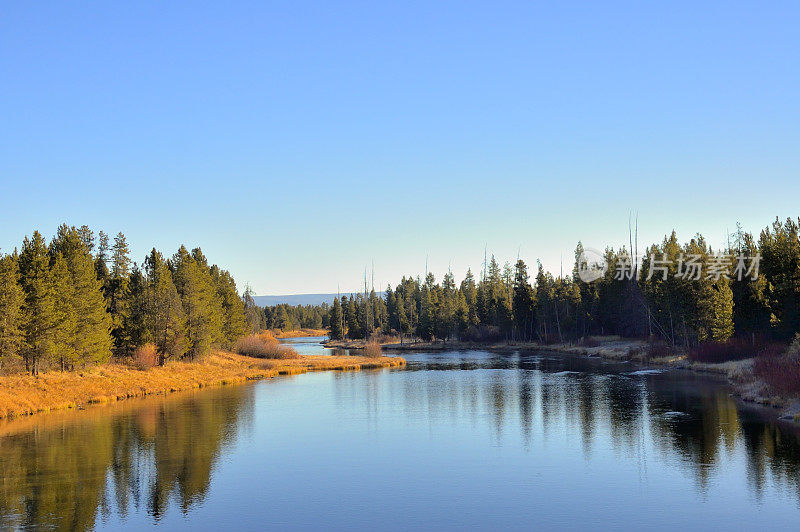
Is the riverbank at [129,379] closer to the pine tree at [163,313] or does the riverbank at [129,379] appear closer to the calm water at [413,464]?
the pine tree at [163,313]

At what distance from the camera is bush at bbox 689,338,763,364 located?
199ft

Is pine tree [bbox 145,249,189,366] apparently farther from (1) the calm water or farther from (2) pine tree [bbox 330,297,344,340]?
(2) pine tree [bbox 330,297,344,340]

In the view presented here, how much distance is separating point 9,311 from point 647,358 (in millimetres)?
65271

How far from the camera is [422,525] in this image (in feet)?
64.1

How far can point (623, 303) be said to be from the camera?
3986 inches

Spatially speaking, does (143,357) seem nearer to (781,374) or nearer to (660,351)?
(781,374)

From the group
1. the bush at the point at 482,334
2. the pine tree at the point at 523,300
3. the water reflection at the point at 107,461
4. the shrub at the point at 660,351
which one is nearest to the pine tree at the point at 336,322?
the bush at the point at 482,334

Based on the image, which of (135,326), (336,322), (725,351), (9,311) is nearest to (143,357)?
(135,326)

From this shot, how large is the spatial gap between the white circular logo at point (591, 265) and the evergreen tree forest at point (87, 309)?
6639 centimetres

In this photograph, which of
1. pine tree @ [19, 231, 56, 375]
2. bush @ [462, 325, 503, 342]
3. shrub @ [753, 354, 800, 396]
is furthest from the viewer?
bush @ [462, 325, 503, 342]

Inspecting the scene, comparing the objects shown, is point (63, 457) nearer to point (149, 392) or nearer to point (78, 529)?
point (78, 529)

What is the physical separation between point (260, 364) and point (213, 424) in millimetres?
44083

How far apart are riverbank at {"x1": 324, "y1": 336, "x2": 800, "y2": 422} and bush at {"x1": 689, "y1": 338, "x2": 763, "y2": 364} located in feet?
3.09

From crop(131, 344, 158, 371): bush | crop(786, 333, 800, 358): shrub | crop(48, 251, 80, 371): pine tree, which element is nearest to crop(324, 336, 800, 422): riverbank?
crop(786, 333, 800, 358): shrub
